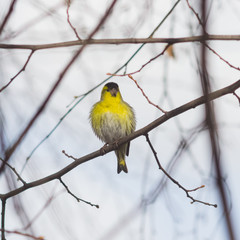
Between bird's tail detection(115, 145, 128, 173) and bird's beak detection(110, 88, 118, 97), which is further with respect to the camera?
bird's tail detection(115, 145, 128, 173)

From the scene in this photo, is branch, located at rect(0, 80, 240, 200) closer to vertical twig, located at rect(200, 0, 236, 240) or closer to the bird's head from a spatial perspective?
vertical twig, located at rect(200, 0, 236, 240)

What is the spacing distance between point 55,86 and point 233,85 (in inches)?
58.1

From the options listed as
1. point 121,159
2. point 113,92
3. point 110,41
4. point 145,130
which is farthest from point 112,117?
point 110,41

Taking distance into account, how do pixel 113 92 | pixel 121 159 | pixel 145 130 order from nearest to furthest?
pixel 145 130 < pixel 113 92 < pixel 121 159

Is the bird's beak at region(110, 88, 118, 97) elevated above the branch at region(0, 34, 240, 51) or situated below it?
above

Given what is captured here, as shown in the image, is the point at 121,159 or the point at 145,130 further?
the point at 121,159

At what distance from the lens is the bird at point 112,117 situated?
497 cm

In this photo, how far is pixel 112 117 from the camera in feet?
16.3

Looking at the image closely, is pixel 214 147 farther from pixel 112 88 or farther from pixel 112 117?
pixel 112 88

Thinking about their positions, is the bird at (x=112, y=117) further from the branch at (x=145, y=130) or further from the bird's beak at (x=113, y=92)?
the branch at (x=145, y=130)

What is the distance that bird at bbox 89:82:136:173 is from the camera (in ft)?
16.3

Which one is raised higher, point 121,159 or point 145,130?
point 121,159

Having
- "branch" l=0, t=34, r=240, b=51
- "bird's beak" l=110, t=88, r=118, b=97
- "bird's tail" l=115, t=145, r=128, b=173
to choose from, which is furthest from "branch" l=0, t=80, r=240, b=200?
"bird's tail" l=115, t=145, r=128, b=173

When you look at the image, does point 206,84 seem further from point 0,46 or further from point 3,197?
point 3,197
